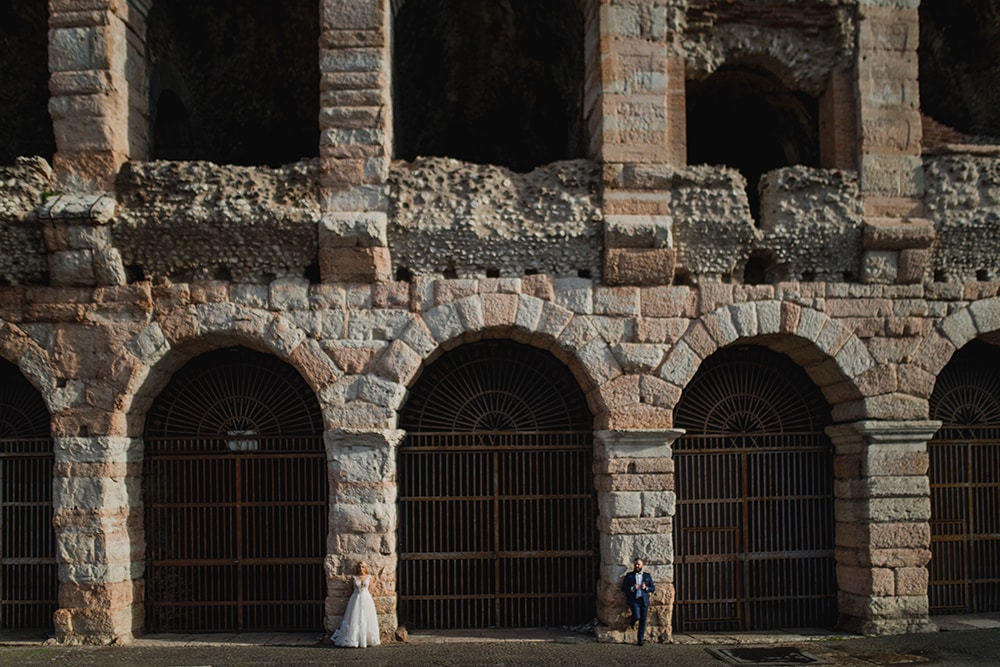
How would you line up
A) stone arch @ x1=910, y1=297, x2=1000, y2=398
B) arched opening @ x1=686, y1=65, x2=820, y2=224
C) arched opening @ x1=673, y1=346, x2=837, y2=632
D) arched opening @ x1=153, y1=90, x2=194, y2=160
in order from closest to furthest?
stone arch @ x1=910, y1=297, x2=1000, y2=398, arched opening @ x1=673, y1=346, x2=837, y2=632, arched opening @ x1=686, y1=65, x2=820, y2=224, arched opening @ x1=153, y1=90, x2=194, y2=160

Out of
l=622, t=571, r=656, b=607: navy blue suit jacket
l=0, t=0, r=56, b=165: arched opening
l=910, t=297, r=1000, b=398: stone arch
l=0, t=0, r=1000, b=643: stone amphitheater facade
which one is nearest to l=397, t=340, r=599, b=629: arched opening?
l=0, t=0, r=1000, b=643: stone amphitheater facade

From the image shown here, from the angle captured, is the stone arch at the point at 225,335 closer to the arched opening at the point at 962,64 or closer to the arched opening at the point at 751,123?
the arched opening at the point at 751,123

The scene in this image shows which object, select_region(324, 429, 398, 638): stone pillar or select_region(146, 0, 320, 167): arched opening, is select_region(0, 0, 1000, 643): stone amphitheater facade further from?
select_region(146, 0, 320, 167): arched opening

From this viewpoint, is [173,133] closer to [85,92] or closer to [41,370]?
[85,92]

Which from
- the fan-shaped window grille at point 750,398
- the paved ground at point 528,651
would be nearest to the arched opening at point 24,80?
the paved ground at point 528,651

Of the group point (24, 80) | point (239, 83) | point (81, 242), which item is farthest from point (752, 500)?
point (24, 80)

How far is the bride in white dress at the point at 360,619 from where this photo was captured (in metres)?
7.91

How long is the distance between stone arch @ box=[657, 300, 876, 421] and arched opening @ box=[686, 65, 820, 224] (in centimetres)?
132

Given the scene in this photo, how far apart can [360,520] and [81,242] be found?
12.2 ft

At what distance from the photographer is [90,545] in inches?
321

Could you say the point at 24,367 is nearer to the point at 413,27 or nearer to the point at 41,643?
the point at 41,643

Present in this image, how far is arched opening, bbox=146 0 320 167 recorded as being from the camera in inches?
415

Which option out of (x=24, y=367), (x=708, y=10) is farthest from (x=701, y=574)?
(x=24, y=367)

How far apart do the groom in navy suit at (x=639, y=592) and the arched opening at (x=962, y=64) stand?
22.6 ft
